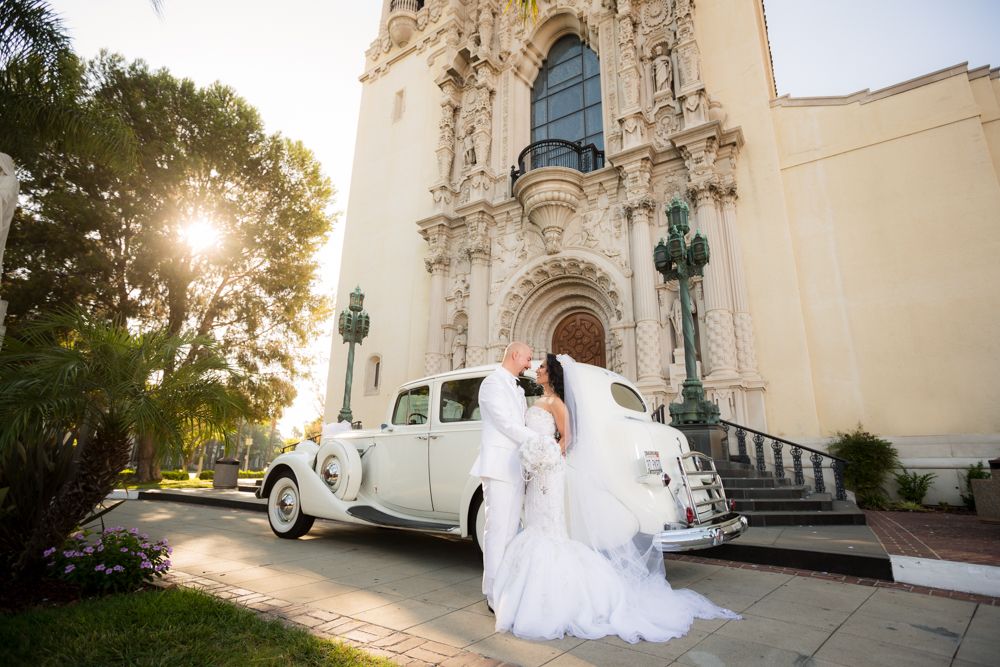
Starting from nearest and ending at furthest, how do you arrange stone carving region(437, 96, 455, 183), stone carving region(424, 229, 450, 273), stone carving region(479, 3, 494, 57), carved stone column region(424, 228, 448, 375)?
1. carved stone column region(424, 228, 448, 375)
2. stone carving region(424, 229, 450, 273)
3. stone carving region(437, 96, 455, 183)
4. stone carving region(479, 3, 494, 57)

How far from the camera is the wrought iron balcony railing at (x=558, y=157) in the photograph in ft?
45.2

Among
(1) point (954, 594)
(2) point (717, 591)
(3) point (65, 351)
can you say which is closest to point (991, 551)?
(1) point (954, 594)

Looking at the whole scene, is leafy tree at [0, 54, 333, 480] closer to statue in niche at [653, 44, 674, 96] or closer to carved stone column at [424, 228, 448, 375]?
carved stone column at [424, 228, 448, 375]

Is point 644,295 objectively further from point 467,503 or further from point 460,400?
point 467,503

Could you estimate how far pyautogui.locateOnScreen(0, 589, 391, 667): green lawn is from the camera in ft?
7.86

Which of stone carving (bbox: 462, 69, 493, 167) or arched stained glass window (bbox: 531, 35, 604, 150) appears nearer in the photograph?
arched stained glass window (bbox: 531, 35, 604, 150)

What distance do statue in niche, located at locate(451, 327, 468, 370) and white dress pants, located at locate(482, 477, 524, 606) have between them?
426 inches

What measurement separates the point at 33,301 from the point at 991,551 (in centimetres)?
2172

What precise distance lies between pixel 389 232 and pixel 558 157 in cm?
737

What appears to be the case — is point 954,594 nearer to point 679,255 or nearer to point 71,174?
point 679,255

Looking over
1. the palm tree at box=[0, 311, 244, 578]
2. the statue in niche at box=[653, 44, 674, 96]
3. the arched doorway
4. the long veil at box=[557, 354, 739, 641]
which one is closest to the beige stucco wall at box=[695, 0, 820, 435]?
the statue in niche at box=[653, 44, 674, 96]

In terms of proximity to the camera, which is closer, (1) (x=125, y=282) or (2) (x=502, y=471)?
(2) (x=502, y=471)

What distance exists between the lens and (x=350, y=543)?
6.16 metres

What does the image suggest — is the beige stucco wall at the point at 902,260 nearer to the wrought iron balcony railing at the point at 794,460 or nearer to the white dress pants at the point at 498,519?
the wrought iron balcony railing at the point at 794,460
